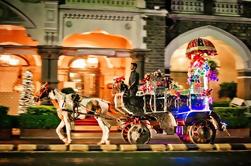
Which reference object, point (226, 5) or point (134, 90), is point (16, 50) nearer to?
point (134, 90)

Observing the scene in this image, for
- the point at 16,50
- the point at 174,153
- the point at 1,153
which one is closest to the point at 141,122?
the point at 174,153

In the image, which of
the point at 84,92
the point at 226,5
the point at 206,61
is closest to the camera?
the point at 206,61

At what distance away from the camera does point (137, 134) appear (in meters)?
12.9

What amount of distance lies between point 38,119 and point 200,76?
649 cm

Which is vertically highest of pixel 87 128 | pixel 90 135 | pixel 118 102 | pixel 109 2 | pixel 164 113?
pixel 109 2

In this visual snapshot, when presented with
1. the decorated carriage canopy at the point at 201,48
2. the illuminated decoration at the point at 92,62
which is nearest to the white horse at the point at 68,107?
the decorated carriage canopy at the point at 201,48

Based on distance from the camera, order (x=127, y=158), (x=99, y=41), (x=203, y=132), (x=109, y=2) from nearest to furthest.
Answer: (x=127, y=158) → (x=203, y=132) → (x=109, y=2) → (x=99, y=41)

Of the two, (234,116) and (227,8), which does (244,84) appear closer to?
(234,116)

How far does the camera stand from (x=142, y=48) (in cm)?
1852

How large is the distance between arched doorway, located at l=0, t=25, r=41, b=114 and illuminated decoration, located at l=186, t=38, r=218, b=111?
29.5 feet

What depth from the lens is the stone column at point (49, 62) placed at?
17.6 m

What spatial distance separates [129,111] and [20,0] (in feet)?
25.8

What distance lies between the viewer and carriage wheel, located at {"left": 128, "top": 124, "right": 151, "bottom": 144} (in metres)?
12.8

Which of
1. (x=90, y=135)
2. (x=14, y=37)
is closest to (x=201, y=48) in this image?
(x=90, y=135)
